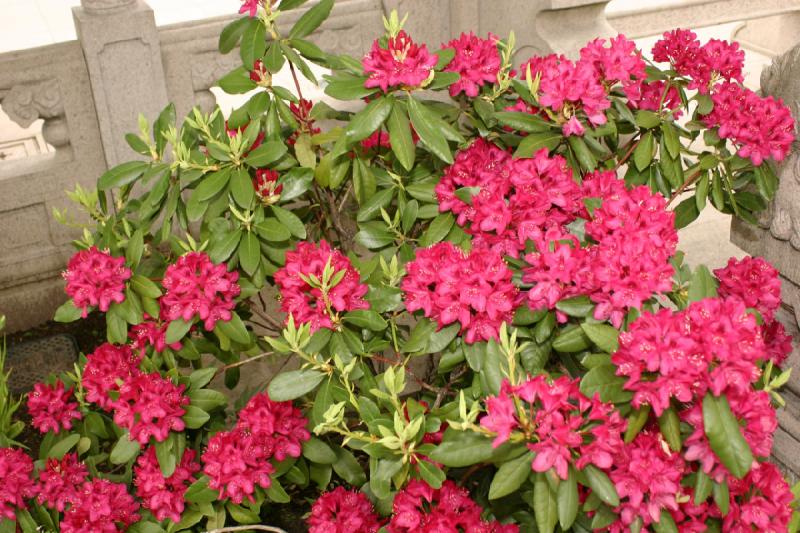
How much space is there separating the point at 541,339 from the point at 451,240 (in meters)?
0.30

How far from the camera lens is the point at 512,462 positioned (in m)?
1.21

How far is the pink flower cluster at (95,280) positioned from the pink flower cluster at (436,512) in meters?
0.67

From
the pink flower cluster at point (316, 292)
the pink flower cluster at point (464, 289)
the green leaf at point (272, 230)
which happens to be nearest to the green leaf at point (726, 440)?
the pink flower cluster at point (464, 289)

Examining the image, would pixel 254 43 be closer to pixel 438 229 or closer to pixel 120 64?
pixel 438 229

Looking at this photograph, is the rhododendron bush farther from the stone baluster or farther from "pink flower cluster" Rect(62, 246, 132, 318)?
the stone baluster

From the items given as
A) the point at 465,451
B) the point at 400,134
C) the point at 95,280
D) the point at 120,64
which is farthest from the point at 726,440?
the point at 120,64

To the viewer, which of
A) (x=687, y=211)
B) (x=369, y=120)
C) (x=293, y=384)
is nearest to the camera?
(x=293, y=384)

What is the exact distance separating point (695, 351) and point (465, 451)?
0.34 metres

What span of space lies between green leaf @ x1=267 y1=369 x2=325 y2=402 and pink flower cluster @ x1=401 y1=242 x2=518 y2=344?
0.69ft

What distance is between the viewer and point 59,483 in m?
1.77

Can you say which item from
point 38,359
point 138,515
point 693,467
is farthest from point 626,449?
point 38,359

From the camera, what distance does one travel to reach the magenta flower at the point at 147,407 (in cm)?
163

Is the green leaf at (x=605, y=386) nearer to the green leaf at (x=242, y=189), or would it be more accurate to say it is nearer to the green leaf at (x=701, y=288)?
the green leaf at (x=701, y=288)

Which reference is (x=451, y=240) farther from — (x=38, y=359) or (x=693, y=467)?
(x=38, y=359)
